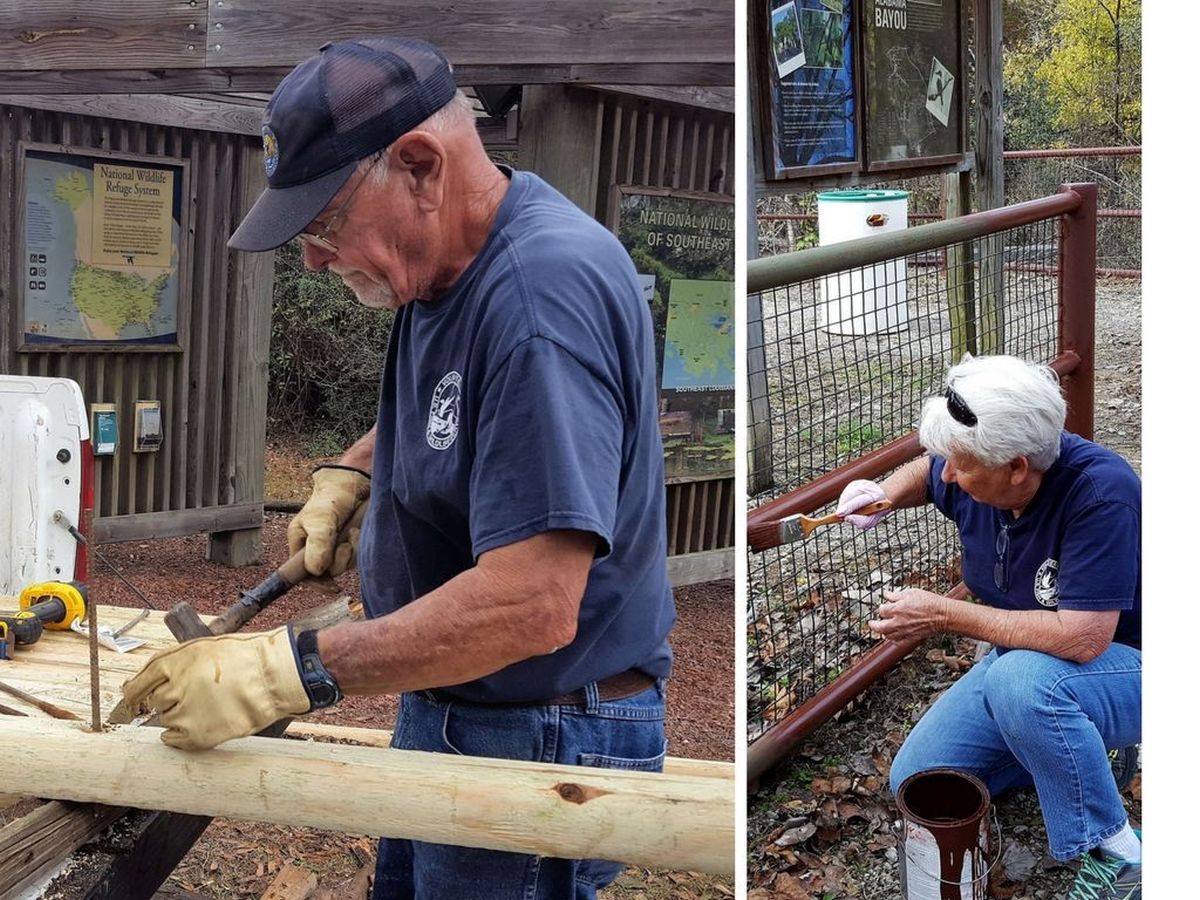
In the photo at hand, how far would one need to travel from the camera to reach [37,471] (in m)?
3.35

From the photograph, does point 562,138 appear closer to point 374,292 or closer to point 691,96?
point 691,96

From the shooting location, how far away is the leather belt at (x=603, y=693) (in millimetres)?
1723

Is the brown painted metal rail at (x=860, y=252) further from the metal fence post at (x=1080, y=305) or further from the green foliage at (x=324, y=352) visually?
the green foliage at (x=324, y=352)

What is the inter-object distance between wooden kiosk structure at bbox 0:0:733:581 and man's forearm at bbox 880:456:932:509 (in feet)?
6.22

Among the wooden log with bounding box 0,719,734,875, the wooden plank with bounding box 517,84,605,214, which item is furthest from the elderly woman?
the wooden plank with bounding box 517,84,605,214

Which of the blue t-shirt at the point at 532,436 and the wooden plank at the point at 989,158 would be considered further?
the wooden plank at the point at 989,158

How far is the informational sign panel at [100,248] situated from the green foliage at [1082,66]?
4949 millimetres

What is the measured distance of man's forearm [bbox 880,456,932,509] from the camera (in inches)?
85.2

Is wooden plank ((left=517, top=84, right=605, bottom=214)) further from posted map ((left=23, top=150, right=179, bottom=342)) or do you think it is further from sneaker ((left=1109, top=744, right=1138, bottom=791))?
sneaker ((left=1109, top=744, right=1138, bottom=791))

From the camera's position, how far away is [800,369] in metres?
3.29

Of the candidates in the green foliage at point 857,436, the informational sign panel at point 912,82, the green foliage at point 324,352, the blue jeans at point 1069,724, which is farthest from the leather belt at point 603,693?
the green foliage at point 324,352

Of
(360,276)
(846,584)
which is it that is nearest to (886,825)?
(846,584)

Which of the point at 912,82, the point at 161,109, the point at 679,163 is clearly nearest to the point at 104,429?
the point at 161,109

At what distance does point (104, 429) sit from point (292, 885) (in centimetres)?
301
